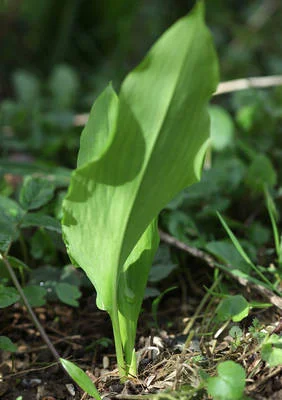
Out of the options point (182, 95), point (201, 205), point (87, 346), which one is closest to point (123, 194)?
point (182, 95)

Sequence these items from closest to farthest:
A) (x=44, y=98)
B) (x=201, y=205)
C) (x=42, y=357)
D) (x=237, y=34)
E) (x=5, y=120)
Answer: (x=42, y=357) < (x=201, y=205) < (x=5, y=120) < (x=44, y=98) < (x=237, y=34)

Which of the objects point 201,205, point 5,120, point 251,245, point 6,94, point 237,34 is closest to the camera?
point 251,245

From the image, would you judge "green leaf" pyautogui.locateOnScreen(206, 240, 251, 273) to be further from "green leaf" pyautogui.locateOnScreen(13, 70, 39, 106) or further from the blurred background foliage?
"green leaf" pyautogui.locateOnScreen(13, 70, 39, 106)

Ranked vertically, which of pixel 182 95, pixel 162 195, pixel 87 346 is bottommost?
pixel 87 346

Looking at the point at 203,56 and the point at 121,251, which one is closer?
the point at 203,56

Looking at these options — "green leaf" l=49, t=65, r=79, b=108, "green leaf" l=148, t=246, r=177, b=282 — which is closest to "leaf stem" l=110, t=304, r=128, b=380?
"green leaf" l=148, t=246, r=177, b=282

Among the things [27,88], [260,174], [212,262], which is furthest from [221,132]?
[27,88]

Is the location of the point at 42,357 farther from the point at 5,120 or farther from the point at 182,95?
the point at 5,120

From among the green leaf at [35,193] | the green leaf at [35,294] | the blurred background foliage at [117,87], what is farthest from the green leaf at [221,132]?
the green leaf at [35,294]
